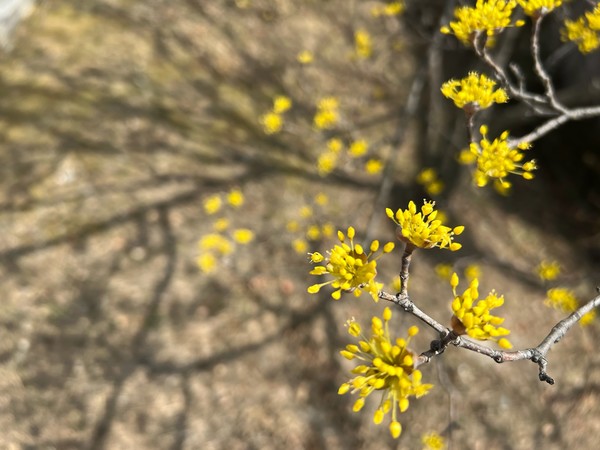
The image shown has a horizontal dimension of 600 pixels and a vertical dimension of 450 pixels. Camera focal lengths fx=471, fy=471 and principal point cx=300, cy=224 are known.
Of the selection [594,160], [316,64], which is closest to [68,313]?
[316,64]

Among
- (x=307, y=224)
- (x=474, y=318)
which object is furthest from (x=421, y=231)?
(x=307, y=224)

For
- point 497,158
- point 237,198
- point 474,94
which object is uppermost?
point 474,94

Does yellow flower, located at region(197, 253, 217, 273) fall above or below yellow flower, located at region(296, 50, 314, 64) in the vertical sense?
below

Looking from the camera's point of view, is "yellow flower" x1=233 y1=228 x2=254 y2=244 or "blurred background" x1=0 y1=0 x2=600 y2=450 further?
"yellow flower" x1=233 y1=228 x2=254 y2=244

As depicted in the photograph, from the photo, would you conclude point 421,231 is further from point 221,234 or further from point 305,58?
point 221,234

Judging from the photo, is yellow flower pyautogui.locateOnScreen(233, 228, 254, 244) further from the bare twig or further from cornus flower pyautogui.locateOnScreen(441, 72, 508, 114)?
the bare twig

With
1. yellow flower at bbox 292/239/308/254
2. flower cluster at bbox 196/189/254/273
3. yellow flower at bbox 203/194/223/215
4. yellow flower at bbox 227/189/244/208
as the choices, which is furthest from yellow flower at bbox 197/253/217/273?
yellow flower at bbox 292/239/308/254

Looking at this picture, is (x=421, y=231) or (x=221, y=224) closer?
(x=421, y=231)
